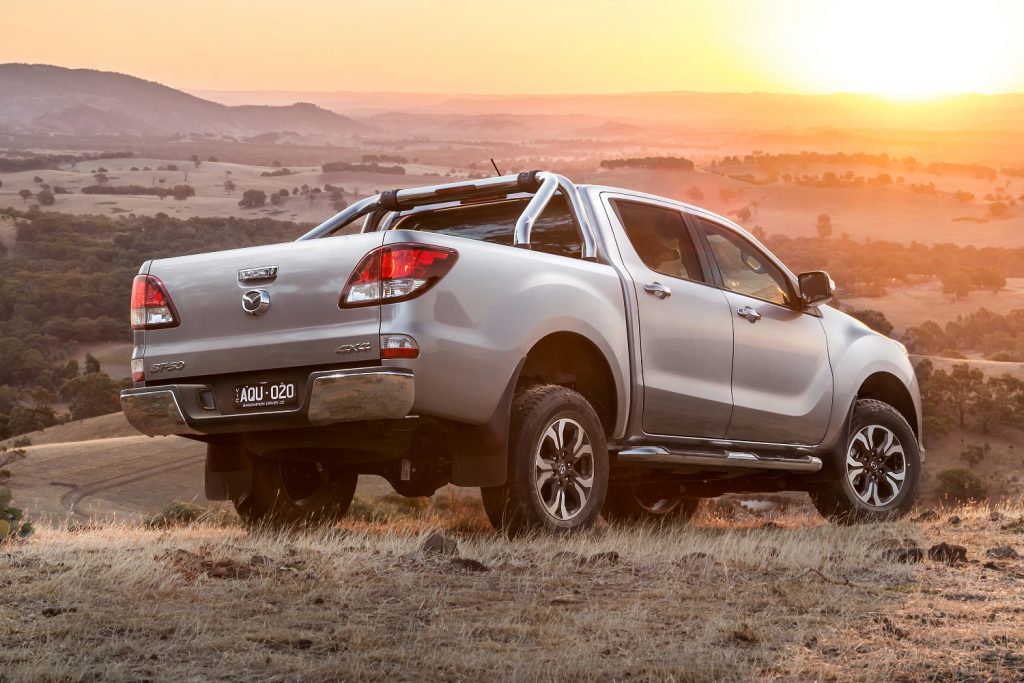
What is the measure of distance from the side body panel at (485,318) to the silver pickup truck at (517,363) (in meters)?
0.01

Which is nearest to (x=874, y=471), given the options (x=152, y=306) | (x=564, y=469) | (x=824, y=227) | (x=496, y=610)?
(x=564, y=469)

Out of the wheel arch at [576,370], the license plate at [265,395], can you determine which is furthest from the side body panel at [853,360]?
the license plate at [265,395]

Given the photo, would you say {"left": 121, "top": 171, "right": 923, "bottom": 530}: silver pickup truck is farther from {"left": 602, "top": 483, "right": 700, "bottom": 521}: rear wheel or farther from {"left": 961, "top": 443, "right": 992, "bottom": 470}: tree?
{"left": 961, "top": 443, "right": 992, "bottom": 470}: tree

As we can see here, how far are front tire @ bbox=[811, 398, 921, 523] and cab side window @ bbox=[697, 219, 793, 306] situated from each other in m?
1.11

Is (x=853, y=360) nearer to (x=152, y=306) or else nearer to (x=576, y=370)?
(x=576, y=370)

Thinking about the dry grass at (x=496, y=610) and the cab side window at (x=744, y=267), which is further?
the cab side window at (x=744, y=267)

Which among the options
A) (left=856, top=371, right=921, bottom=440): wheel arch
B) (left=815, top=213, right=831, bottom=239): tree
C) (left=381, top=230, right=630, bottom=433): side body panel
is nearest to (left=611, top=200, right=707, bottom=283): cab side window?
(left=381, top=230, right=630, bottom=433): side body panel

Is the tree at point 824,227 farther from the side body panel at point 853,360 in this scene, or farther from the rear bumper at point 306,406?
the rear bumper at point 306,406

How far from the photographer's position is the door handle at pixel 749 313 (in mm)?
8375

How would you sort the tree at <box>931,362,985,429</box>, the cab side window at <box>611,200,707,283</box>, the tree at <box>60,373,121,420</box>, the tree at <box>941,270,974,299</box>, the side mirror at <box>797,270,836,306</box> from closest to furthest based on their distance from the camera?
the cab side window at <box>611,200,707,283</box>
the side mirror at <box>797,270,836,306</box>
the tree at <box>931,362,985,429</box>
the tree at <box>60,373,121,420</box>
the tree at <box>941,270,974,299</box>

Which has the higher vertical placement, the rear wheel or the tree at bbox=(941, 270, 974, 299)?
the rear wheel

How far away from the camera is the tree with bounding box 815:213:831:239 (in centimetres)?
17475

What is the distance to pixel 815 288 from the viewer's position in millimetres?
8828

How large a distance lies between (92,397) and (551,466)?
8510 centimetres
